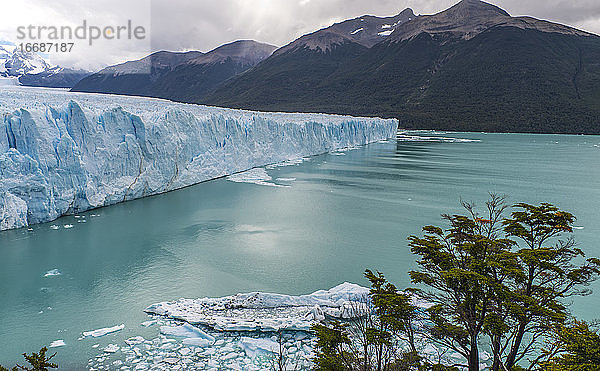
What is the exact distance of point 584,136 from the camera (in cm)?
3622

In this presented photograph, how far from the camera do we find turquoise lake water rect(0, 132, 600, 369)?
15.8ft

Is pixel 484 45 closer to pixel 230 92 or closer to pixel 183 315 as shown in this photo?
pixel 230 92

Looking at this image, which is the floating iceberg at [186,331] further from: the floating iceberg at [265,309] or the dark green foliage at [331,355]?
the dark green foliage at [331,355]

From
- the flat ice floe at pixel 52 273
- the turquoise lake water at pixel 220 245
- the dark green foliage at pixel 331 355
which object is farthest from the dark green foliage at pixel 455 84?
the dark green foliage at pixel 331 355

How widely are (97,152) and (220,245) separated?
4.12 m

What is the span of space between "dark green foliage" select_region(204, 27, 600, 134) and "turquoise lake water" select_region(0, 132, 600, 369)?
103 feet

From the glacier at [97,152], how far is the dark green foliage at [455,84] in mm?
35352

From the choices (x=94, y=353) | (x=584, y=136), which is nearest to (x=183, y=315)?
(x=94, y=353)

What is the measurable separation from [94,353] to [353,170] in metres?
13.4

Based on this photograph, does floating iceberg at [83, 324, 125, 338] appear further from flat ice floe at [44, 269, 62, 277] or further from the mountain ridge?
the mountain ridge

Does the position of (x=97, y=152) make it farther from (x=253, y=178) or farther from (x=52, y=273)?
(x=253, y=178)

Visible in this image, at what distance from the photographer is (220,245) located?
7.30m

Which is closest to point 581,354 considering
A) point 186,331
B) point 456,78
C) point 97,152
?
point 186,331

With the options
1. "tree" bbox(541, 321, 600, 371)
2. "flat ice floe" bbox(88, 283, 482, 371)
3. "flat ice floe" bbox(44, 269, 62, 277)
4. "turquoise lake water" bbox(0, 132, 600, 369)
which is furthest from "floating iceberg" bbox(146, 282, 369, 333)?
"tree" bbox(541, 321, 600, 371)
